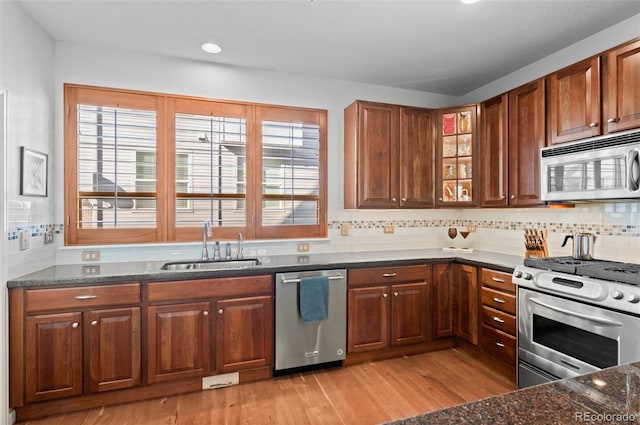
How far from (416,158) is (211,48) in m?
2.14

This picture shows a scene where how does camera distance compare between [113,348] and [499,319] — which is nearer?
[113,348]

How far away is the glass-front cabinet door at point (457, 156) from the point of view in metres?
3.49

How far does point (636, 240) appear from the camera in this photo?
99.4 inches

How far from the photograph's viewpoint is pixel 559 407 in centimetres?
69

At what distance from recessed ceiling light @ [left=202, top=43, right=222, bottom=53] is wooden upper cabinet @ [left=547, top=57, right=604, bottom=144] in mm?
2696

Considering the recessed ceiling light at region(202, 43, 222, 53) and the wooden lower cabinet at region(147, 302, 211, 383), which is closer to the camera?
the wooden lower cabinet at region(147, 302, 211, 383)

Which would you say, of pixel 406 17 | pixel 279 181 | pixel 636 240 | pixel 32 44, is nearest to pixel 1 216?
pixel 32 44

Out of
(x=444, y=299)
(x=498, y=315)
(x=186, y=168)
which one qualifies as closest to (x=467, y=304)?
(x=444, y=299)

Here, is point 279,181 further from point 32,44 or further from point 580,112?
point 580,112

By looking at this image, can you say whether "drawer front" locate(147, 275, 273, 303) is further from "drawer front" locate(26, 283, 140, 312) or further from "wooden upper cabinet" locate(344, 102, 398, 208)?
"wooden upper cabinet" locate(344, 102, 398, 208)

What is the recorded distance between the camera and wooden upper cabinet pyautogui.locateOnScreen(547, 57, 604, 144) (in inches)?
96.3

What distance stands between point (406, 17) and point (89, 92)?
257cm

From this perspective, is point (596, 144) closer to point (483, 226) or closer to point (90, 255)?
point (483, 226)

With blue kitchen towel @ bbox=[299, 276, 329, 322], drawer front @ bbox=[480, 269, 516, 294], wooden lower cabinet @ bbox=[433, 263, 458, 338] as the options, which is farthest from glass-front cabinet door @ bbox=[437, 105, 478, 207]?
blue kitchen towel @ bbox=[299, 276, 329, 322]
